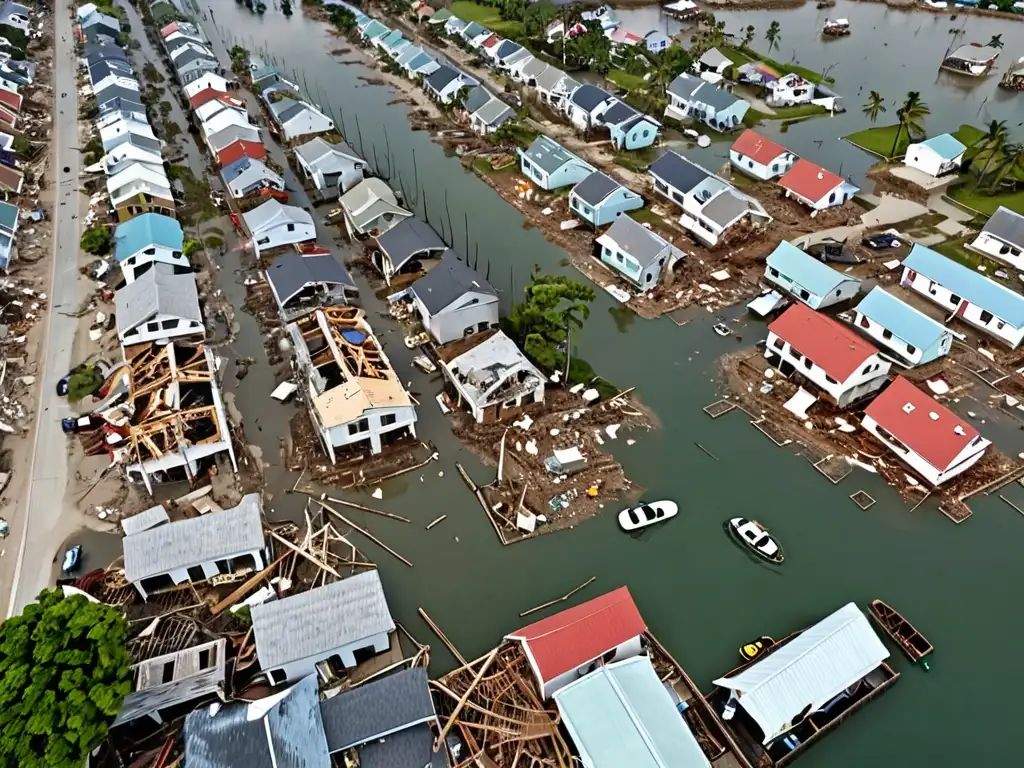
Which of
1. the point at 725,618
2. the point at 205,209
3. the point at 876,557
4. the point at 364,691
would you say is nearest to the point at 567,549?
the point at 725,618

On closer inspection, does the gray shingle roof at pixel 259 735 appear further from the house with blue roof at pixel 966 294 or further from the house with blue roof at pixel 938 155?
the house with blue roof at pixel 938 155

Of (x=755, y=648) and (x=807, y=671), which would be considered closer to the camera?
(x=807, y=671)

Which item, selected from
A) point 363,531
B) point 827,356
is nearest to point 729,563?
point 827,356

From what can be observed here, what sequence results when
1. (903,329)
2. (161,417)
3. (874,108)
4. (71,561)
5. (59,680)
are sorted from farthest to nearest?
(874,108) < (903,329) < (161,417) < (71,561) < (59,680)

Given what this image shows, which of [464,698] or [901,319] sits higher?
[901,319]

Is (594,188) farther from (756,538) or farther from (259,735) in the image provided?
(259,735)

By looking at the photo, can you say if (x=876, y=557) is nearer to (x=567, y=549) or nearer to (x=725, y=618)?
(x=725, y=618)

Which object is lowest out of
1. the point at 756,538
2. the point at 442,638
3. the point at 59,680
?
the point at 442,638
